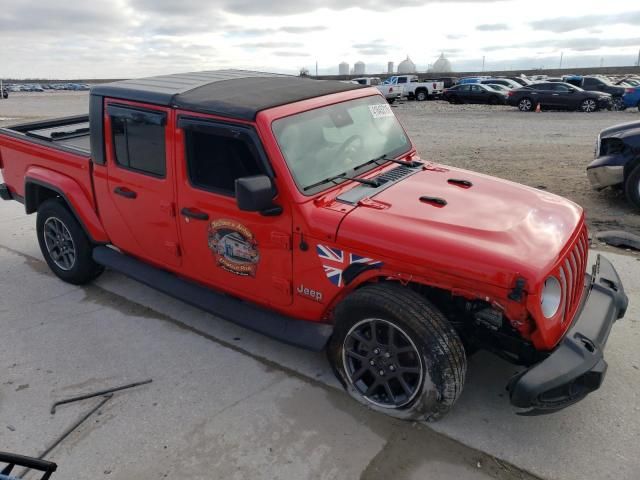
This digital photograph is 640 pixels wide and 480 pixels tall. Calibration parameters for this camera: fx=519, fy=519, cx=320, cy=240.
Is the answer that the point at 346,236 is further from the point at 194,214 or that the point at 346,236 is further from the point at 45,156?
the point at 45,156

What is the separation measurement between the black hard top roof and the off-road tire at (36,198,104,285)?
48.8 inches

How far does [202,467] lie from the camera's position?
2824 millimetres

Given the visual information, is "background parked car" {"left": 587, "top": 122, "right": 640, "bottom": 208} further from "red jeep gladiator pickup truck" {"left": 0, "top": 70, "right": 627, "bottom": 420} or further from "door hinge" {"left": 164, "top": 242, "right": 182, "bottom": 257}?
"door hinge" {"left": 164, "top": 242, "right": 182, "bottom": 257}

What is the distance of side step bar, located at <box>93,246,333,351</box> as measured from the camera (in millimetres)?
3387

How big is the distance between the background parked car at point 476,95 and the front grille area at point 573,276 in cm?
2402

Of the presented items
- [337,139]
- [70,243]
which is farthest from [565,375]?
[70,243]

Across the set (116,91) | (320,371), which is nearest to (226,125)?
(116,91)

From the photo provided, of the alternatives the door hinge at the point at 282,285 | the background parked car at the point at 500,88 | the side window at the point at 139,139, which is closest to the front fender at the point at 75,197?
the side window at the point at 139,139

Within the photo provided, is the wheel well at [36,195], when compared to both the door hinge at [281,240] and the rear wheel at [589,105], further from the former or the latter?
the rear wheel at [589,105]

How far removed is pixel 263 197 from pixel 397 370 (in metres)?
1.30

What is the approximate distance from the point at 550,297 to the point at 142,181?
2967 mm

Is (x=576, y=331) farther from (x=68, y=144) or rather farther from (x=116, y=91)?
(x=68, y=144)

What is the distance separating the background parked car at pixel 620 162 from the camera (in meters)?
6.76

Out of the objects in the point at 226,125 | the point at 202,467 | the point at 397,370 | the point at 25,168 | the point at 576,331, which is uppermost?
the point at 226,125
